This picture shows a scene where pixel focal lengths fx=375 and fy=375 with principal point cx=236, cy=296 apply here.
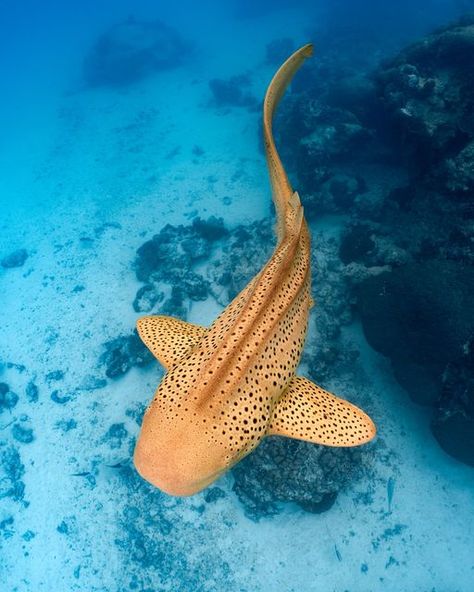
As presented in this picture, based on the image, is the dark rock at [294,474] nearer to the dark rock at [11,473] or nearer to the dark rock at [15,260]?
the dark rock at [11,473]

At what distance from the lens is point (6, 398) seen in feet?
36.5

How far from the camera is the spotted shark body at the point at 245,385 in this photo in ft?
11.3

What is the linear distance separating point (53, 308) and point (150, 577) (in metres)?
8.95

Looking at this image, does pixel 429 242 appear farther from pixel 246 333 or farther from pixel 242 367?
pixel 242 367

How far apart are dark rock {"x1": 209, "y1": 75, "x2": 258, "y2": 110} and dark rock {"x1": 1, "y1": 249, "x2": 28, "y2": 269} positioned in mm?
14730

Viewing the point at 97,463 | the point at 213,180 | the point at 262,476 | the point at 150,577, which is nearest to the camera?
the point at 262,476

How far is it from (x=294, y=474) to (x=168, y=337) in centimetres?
407

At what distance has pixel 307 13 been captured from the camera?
3538cm

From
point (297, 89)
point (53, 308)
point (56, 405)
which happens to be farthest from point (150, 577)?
point (297, 89)

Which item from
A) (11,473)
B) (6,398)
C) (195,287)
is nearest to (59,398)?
(6,398)

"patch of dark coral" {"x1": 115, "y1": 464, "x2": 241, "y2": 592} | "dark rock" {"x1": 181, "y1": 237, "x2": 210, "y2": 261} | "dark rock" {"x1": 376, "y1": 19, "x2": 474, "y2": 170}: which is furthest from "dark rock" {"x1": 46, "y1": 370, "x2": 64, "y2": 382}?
"dark rock" {"x1": 376, "y1": 19, "x2": 474, "y2": 170}

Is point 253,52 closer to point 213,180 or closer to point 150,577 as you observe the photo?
point 213,180


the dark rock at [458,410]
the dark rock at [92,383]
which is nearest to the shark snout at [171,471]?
the dark rock at [458,410]

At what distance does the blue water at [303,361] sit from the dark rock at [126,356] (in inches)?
2.4
